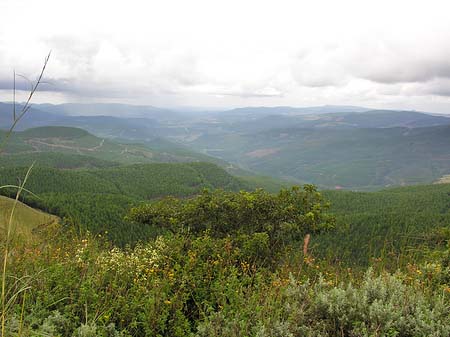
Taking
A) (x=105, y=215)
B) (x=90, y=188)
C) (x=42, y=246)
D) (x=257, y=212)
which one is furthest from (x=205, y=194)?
(x=90, y=188)

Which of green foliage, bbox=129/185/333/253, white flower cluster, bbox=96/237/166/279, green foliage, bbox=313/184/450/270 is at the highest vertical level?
white flower cluster, bbox=96/237/166/279

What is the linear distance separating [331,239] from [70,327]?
295 feet

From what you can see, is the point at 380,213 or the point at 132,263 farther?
the point at 380,213

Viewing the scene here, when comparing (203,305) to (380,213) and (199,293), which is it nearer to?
(199,293)

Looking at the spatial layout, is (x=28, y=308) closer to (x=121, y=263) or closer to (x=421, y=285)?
(x=121, y=263)

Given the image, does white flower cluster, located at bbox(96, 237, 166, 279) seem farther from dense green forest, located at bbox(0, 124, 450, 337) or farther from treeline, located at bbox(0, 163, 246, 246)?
treeline, located at bbox(0, 163, 246, 246)

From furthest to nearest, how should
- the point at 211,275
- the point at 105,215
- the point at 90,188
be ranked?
the point at 90,188, the point at 105,215, the point at 211,275

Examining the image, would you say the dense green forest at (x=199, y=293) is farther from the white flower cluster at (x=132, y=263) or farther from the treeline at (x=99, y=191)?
the treeline at (x=99, y=191)

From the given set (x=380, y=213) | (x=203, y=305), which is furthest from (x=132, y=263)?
(x=380, y=213)

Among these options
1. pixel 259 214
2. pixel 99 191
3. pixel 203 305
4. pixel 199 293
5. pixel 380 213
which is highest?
pixel 199 293

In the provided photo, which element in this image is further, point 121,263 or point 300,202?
point 300,202

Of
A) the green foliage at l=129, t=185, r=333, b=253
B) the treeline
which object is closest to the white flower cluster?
the green foliage at l=129, t=185, r=333, b=253

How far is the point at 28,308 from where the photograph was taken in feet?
15.2

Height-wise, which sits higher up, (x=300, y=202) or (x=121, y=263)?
(x=121, y=263)
